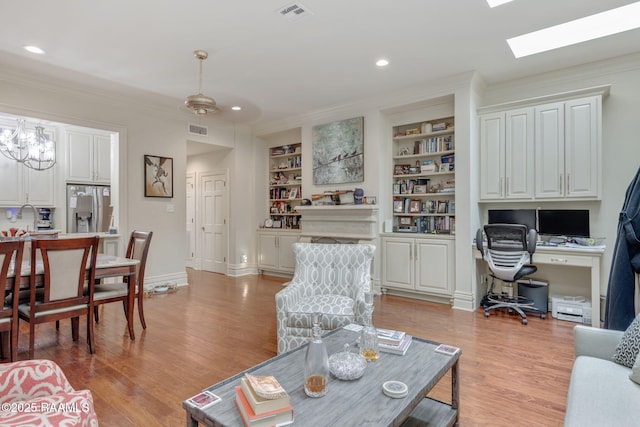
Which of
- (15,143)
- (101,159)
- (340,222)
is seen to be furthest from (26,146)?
(340,222)

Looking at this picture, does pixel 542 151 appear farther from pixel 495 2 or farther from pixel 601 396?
pixel 601 396

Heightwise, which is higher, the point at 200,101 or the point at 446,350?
the point at 200,101

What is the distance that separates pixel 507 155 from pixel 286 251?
3890 millimetres

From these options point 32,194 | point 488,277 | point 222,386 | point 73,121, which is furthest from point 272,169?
point 222,386

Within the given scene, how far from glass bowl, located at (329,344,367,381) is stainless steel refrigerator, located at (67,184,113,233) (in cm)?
566

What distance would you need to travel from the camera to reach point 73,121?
4414 millimetres

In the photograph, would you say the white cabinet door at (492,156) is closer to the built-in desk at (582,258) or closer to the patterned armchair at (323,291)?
the built-in desk at (582,258)

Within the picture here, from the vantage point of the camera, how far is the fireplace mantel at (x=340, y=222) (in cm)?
495

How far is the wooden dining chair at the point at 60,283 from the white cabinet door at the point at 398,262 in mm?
3588

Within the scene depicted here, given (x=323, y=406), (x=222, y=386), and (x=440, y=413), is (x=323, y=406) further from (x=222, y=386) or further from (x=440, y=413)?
(x=440, y=413)

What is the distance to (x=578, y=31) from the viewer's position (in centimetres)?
339

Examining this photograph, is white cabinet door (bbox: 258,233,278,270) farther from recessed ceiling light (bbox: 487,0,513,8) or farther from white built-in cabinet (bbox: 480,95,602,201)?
recessed ceiling light (bbox: 487,0,513,8)

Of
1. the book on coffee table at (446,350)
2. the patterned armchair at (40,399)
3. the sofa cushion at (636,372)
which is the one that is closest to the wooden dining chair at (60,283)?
the patterned armchair at (40,399)

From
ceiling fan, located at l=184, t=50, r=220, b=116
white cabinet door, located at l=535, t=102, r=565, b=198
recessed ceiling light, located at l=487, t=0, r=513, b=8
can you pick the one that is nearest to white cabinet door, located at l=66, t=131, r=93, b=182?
ceiling fan, located at l=184, t=50, r=220, b=116
